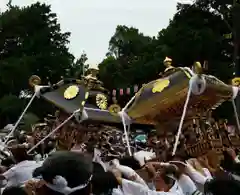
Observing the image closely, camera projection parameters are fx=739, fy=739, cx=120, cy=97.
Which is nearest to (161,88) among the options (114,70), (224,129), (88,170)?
(224,129)

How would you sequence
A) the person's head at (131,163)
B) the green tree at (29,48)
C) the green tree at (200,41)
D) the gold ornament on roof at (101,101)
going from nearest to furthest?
1. the person's head at (131,163)
2. the gold ornament on roof at (101,101)
3. the green tree at (200,41)
4. the green tree at (29,48)

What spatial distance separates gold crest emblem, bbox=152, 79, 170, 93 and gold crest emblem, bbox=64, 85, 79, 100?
1.37 meters

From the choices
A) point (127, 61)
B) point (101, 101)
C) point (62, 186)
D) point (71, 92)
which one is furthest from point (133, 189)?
point (127, 61)

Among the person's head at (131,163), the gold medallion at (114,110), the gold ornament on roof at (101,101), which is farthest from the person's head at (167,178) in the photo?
the gold ornament on roof at (101,101)

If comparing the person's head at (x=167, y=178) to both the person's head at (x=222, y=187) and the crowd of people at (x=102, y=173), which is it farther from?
the person's head at (x=222, y=187)

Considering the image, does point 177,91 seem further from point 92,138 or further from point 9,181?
point 9,181

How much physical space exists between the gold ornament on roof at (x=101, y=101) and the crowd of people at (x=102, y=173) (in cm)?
135

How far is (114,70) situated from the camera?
43.3 m

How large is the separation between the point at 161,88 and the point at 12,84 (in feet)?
82.7

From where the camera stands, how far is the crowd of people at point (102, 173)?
316cm

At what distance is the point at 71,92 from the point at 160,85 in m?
1.63

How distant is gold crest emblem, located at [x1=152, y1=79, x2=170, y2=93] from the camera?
8.99 metres

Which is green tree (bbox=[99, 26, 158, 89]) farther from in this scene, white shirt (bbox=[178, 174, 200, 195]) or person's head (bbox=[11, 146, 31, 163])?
white shirt (bbox=[178, 174, 200, 195])

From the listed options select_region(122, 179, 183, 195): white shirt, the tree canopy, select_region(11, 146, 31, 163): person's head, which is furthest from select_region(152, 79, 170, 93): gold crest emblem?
the tree canopy
